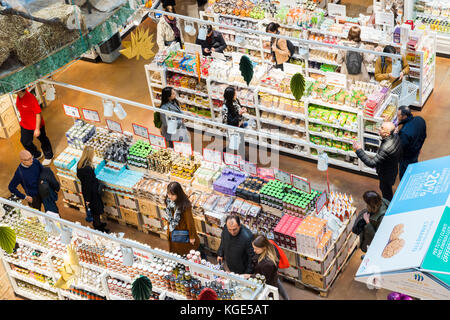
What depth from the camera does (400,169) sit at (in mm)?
10297

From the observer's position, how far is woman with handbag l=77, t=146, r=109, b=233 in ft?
32.1

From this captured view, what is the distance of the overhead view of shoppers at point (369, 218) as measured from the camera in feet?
27.3

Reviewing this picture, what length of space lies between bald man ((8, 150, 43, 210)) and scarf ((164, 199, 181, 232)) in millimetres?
2238

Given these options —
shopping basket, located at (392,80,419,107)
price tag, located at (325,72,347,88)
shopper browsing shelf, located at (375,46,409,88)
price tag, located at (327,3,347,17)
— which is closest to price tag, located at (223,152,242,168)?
price tag, located at (325,72,347,88)

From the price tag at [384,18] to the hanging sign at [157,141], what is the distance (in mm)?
5327

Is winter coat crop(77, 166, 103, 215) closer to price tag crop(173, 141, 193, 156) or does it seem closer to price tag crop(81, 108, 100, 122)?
price tag crop(81, 108, 100, 122)

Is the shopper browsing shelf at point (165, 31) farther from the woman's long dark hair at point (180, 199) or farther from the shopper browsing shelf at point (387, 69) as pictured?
the woman's long dark hair at point (180, 199)

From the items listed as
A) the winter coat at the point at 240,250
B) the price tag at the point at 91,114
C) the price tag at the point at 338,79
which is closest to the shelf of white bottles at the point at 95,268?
the winter coat at the point at 240,250

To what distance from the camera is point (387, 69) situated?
1153 centimetres

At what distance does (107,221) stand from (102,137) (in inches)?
53.9

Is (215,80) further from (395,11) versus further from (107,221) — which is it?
(395,11)
